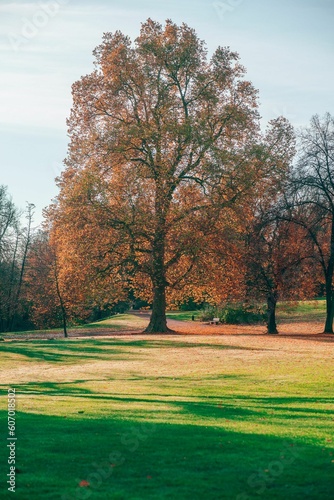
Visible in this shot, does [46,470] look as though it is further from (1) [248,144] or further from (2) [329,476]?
(1) [248,144]

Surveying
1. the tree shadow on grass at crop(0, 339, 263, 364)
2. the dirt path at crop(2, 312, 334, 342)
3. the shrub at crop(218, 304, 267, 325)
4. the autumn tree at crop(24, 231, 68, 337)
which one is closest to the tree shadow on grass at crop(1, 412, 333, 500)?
the tree shadow on grass at crop(0, 339, 263, 364)

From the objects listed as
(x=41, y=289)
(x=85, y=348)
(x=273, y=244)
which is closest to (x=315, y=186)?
(x=273, y=244)

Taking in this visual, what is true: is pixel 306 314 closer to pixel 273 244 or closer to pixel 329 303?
pixel 329 303

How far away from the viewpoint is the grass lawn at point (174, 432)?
692 centimetres

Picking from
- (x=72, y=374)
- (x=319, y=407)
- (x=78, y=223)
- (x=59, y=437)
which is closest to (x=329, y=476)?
(x=59, y=437)

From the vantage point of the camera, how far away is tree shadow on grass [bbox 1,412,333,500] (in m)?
6.71

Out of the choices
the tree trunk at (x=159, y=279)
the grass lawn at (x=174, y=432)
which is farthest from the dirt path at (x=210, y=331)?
the grass lawn at (x=174, y=432)

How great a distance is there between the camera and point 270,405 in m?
12.7

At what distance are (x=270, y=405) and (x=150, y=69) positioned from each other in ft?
96.4

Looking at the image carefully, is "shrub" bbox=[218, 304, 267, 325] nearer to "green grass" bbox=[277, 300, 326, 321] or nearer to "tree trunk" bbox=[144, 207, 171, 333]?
"green grass" bbox=[277, 300, 326, 321]

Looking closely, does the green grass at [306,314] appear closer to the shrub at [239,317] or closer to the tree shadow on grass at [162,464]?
the shrub at [239,317]

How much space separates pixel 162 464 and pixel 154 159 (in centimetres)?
3164

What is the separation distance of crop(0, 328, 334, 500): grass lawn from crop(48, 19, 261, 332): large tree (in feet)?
52.7

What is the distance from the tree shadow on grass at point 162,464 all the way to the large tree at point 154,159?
26.8m
